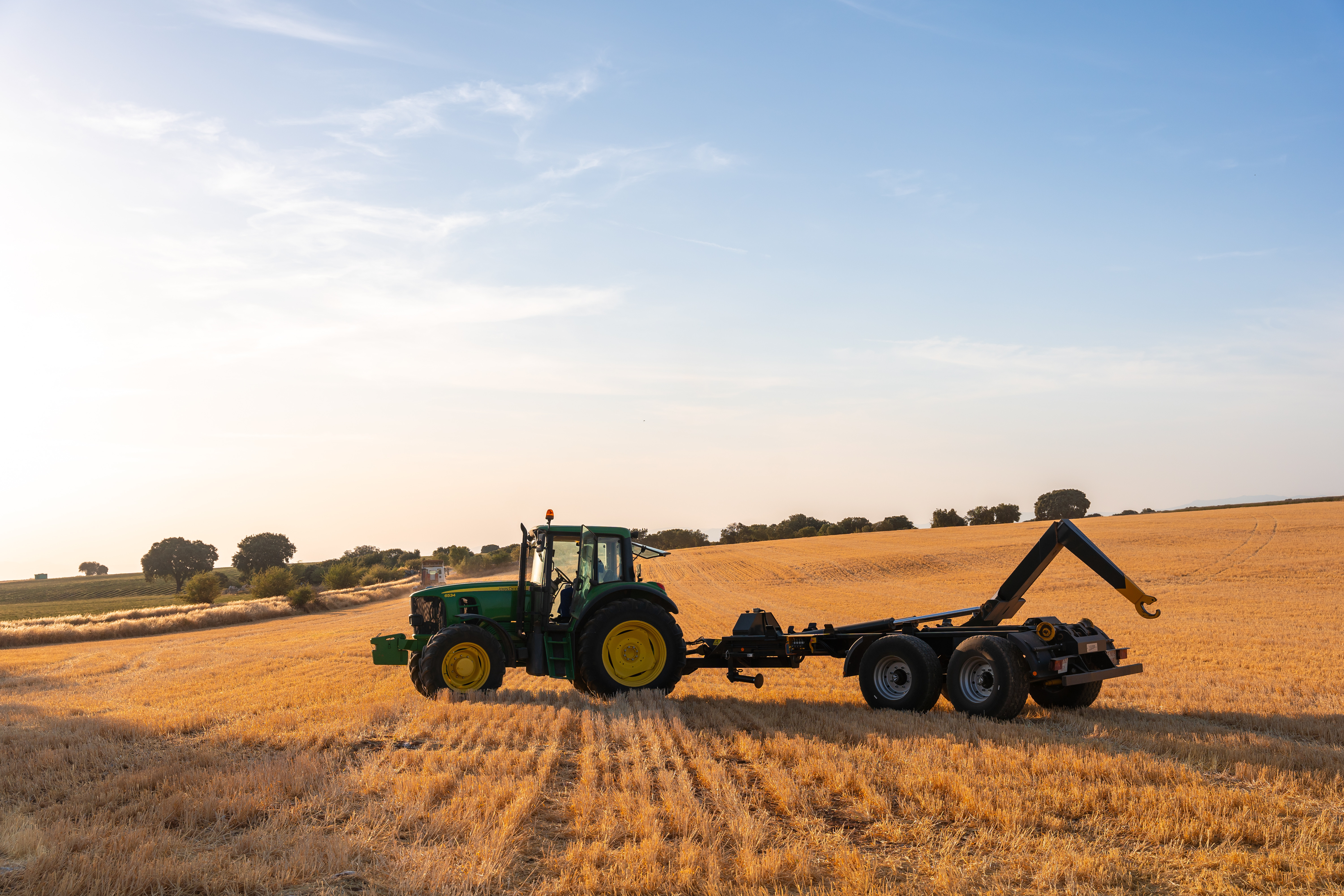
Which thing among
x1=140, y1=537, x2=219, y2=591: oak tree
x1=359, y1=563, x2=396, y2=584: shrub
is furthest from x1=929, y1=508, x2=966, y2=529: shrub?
x1=140, y1=537, x2=219, y2=591: oak tree

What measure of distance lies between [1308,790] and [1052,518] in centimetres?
7227

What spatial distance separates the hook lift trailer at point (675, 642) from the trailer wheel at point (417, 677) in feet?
0.11

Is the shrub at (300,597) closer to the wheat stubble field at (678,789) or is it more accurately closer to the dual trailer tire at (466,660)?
the wheat stubble field at (678,789)

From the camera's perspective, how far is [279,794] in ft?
22.4

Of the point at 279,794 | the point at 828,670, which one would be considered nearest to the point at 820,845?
the point at 279,794

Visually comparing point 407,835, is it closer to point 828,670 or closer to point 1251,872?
point 1251,872

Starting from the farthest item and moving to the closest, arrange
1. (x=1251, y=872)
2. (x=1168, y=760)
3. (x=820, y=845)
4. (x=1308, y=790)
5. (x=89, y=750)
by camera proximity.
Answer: (x=89, y=750), (x=1168, y=760), (x=1308, y=790), (x=820, y=845), (x=1251, y=872)

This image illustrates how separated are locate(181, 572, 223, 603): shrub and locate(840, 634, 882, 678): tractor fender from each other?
51407mm

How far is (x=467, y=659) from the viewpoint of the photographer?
11586mm

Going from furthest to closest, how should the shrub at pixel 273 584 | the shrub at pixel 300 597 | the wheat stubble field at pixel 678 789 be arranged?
the shrub at pixel 273 584, the shrub at pixel 300 597, the wheat stubble field at pixel 678 789

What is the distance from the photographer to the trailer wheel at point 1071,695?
34.3ft

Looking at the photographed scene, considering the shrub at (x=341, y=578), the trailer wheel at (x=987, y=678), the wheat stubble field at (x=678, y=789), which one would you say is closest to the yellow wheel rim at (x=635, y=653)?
the wheat stubble field at (x=678, y=789)

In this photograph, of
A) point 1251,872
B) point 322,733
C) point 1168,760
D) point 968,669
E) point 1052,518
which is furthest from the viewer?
point 1052,518

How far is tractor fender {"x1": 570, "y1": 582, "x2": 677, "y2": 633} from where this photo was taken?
11.5 m
